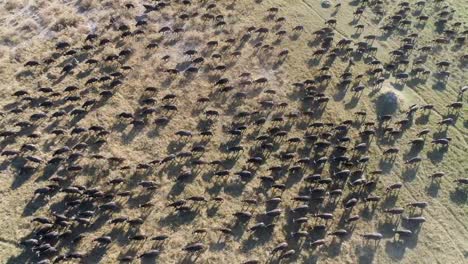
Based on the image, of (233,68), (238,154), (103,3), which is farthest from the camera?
(103,3)

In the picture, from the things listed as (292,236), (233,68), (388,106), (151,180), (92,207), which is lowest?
(92,207)

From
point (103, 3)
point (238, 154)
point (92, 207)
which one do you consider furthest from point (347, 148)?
point (103, 3)

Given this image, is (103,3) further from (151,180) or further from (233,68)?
(151,180)

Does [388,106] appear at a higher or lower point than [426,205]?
higher

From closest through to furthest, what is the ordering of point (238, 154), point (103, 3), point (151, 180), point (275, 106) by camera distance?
point (151, 180)
point (238, 154)
point (275, 106)
point (103, 3)

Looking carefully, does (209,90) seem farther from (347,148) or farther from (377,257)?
(377,257)

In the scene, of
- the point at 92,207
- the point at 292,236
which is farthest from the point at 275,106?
the point at 92,207

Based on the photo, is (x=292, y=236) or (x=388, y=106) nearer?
(x=292, y=236)
